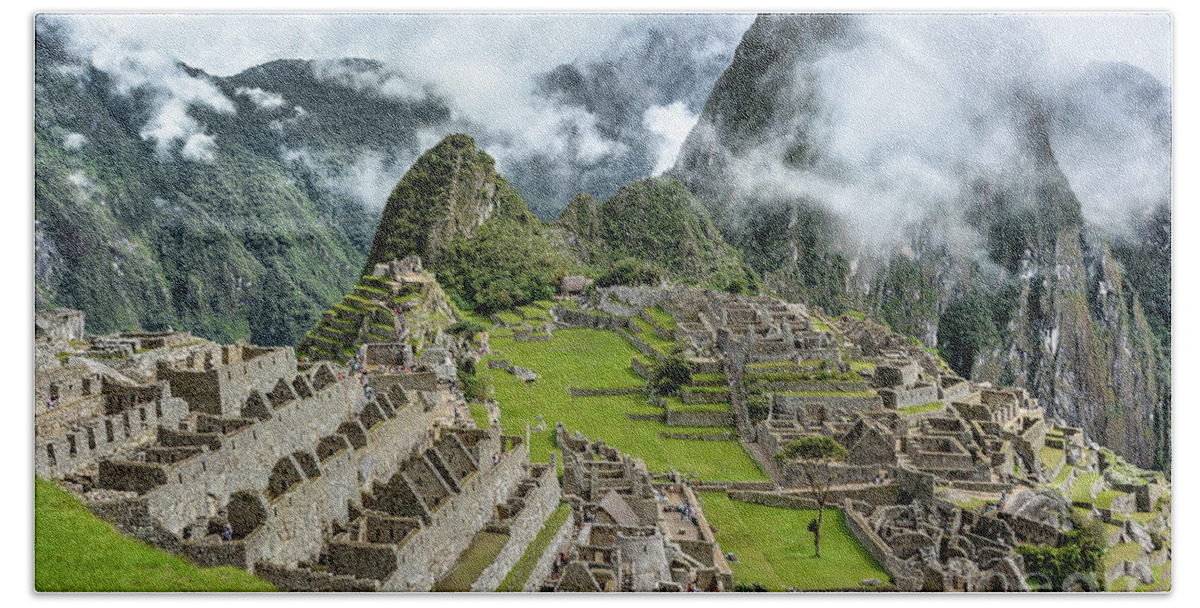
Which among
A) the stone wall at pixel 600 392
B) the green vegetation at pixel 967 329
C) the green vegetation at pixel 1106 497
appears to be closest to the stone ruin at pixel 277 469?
the stone wall at pixel 600 392

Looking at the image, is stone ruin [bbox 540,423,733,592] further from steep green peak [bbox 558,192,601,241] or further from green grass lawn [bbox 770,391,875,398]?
green grass lawn [bbox 770,391,875,398]

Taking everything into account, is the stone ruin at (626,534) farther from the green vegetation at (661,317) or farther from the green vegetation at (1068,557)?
the green vegetation at (661,317)

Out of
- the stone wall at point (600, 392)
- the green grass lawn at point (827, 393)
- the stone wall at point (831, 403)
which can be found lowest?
the stone wall at point (831, 403)

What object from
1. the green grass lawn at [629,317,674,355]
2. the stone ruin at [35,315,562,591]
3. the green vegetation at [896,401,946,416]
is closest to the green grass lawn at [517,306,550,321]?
the green grass lawn at [629,317,674,355]

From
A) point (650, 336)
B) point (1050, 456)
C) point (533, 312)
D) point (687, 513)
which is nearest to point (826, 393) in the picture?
point (1050, 456)

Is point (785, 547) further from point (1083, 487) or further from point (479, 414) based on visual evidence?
point (1083, 487)
